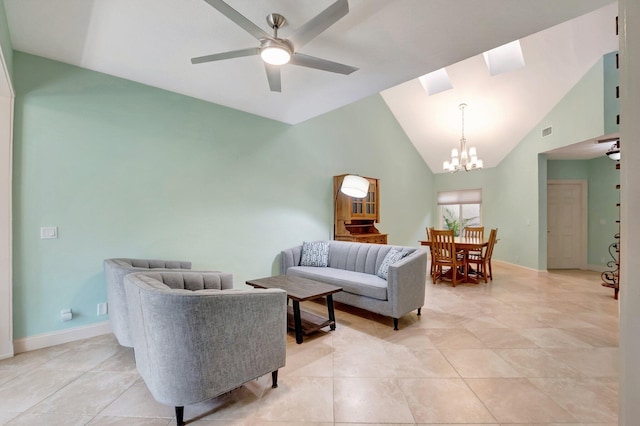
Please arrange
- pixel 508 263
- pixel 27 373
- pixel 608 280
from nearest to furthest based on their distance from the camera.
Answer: pixel 27 373, pixel 608 280, pixel 508 263

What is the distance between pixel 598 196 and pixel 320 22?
7.47 meters

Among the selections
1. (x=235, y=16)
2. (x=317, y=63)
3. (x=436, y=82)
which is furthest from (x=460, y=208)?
(x=235, y=16)

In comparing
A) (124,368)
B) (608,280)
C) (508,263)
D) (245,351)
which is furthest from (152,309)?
(508,263)

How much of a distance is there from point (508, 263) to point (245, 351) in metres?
7.05

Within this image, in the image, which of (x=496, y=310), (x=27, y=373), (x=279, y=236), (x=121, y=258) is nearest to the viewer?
(x=27, y=373)

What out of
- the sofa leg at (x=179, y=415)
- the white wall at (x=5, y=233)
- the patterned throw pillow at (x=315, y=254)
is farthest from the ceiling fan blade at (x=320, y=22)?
the patterned throw pillow at (x=315, y=254)

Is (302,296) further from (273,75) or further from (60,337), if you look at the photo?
(60,337)

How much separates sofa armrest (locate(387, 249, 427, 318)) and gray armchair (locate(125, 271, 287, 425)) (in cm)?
160

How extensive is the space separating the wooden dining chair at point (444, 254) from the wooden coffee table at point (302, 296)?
111 inches

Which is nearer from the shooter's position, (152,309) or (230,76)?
(152,309)

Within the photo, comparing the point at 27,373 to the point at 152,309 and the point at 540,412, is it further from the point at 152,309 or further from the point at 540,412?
the point at 540,412

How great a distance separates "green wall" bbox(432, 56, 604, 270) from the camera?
4.67m

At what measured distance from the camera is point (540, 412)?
1836 mm

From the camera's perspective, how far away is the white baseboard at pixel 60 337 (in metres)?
2.58
